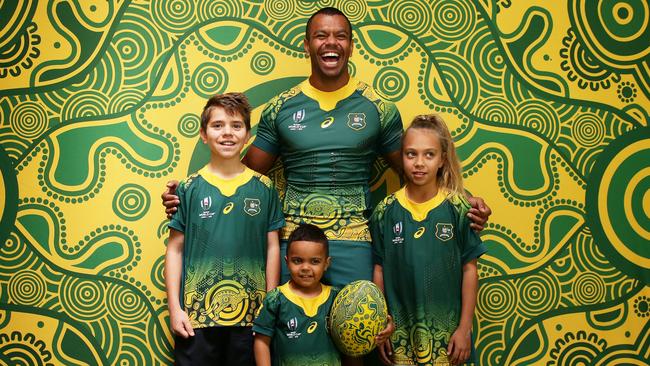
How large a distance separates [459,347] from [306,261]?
0.69 metres

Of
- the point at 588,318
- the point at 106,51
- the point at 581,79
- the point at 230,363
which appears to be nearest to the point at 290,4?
the point at 106,51

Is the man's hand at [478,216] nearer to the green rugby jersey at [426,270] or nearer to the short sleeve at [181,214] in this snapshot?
the green rugby jersey at [426,270]

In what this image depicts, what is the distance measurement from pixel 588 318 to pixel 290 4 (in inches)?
80.8

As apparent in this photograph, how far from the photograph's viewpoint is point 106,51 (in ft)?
11.0

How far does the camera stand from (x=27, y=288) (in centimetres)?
329

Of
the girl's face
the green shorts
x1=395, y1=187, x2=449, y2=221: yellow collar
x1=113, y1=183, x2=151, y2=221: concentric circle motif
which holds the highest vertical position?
the girl's face

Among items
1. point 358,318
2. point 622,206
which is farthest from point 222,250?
point 622,206

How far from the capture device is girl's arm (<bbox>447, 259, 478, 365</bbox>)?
278cm

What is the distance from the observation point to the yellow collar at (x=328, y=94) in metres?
3.07

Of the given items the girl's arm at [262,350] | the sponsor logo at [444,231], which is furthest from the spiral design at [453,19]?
the girl's arm at [262,350]

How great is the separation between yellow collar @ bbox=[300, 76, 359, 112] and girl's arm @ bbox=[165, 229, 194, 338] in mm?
812

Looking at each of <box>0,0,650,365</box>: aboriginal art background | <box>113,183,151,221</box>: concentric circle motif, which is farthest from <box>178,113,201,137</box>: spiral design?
<box>113,183,151,221</box>: concentric circle motif

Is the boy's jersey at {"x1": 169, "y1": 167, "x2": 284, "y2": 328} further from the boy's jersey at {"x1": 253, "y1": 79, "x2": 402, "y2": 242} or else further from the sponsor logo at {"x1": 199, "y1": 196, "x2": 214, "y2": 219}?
the boy's jersey at {"x1": 253, "y1": 79, "x2": 402, "y2": 242}

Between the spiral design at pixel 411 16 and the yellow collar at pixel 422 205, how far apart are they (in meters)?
0.90
